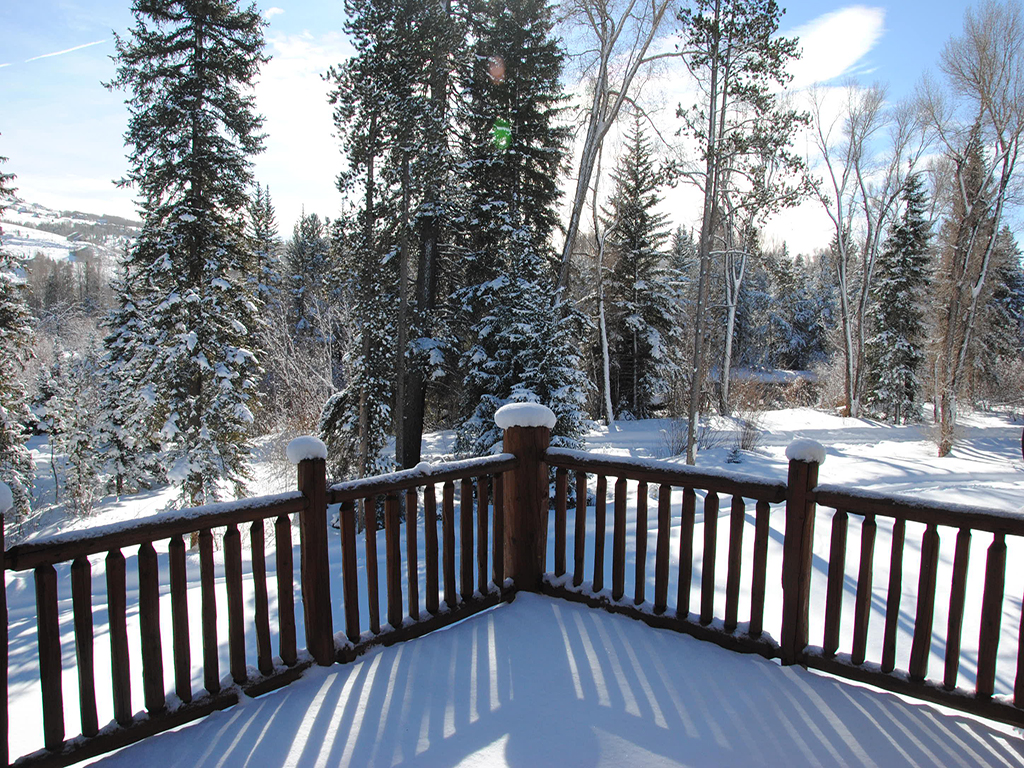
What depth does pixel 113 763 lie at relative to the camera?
2148mm

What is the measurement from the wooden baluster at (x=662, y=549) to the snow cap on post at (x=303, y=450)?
1742 millimetres

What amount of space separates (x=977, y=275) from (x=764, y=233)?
30.3 ft

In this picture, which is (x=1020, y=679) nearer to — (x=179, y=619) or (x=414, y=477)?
(x=414, y=477)

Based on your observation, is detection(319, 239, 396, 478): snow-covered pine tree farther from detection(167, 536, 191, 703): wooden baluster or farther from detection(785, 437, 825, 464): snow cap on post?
detection(785, 437, 825, 464): snow cap on post

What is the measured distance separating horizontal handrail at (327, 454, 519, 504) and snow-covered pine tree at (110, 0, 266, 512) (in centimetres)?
1051

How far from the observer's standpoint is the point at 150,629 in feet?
7.38

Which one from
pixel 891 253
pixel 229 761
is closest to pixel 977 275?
pixel 891 253

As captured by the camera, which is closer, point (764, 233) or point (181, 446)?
point (181, 446)

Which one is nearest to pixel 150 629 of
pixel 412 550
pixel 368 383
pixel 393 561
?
pixel 393 561

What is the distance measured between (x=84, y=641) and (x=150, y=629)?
234 mm

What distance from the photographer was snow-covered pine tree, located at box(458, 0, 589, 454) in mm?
11000

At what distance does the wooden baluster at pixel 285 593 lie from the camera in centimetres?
262

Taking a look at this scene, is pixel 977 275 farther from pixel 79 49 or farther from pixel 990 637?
pixel 79 49

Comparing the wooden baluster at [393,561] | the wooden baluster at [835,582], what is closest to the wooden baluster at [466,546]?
the wooden baluster at [393,561]
